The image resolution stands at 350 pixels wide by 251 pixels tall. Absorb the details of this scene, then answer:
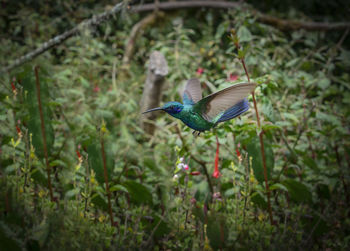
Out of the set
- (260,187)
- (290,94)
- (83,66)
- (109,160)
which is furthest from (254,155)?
(83,66)

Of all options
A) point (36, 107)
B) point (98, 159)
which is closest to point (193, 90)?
point (98, 159)

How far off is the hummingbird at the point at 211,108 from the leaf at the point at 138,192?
2.00 ft

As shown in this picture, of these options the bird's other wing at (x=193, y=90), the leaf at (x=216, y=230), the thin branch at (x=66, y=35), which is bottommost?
the leaf at (x=216, y=230)

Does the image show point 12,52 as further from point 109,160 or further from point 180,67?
point 109,160

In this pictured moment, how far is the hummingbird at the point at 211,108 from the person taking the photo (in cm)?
71

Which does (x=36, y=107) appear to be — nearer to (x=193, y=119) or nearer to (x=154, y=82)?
(x=193, y=119)

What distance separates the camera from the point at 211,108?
784 millimetres

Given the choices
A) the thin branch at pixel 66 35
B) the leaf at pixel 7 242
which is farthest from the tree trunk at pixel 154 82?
the leaf at pixel 7 242

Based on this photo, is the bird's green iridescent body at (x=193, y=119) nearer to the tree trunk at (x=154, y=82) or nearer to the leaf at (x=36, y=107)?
the leaf at (x=36, y=107)

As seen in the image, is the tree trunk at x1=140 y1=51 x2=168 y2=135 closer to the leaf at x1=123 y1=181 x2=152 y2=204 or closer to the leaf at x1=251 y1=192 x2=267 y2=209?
the leaf at x1=123 y1=181 x2=152 y2=204

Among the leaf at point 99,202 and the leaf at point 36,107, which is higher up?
the leaf at point 36,107

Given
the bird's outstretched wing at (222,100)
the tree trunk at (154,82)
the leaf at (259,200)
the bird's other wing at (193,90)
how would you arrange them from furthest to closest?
the tree trunk at (154,82), the leaf at (259,200), the bird's other wing at (193,90), the bird's outstretched wing at (222,100)

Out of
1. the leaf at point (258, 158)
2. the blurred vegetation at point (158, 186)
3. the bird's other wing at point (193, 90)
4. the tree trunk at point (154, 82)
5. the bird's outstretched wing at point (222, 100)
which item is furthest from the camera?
the tree trunk at point (154, 82)

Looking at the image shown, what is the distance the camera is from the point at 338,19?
3.80 m
